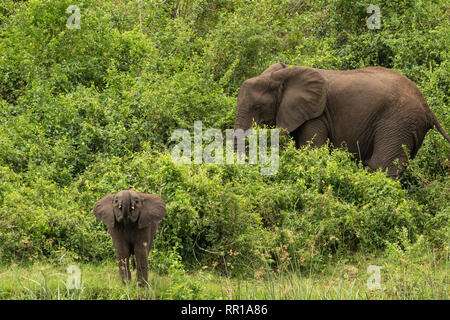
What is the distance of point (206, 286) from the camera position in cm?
701

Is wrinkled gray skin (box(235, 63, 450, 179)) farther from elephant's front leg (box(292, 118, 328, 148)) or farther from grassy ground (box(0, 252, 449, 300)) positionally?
grassy ground (box(0, 252, 449, 300))

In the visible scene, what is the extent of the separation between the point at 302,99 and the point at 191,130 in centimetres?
163

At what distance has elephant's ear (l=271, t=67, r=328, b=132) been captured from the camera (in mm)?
10977

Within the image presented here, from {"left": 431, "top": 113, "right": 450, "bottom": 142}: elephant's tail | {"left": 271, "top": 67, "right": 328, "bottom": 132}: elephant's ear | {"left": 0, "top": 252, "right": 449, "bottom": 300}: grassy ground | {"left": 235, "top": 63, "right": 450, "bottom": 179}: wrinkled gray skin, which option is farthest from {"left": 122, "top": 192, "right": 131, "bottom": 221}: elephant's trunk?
{"left": 431, "top": 113, "right": 450, "bottom": 142}: elephant's tail

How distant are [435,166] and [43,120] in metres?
5.47

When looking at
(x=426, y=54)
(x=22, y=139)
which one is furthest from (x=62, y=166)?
Result: (x=426, y=54)

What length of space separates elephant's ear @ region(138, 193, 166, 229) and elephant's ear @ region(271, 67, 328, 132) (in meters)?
4.28

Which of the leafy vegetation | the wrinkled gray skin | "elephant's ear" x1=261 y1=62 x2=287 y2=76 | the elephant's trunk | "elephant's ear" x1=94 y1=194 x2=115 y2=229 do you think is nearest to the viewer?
the elephant's trunk

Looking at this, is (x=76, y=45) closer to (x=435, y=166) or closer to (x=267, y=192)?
(x=267, y=192)

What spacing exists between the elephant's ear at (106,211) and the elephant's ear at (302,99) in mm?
4460

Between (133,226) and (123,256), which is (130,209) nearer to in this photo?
(133,226)

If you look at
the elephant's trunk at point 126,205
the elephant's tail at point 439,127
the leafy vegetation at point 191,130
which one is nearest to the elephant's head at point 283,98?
the leafy vegetation at point 191,130

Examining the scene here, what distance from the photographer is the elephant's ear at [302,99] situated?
11.0 m
